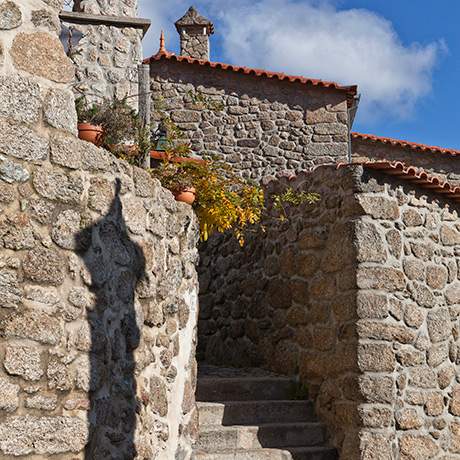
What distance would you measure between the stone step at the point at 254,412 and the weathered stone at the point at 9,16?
397cm

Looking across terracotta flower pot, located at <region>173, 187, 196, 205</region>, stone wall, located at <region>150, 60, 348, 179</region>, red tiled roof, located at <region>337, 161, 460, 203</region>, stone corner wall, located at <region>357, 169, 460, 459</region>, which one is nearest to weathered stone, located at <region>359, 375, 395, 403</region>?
stone corner wall, located at <region>357, 169, 460, 459</region>

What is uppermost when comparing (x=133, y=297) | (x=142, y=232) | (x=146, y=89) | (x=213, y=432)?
(x=146, y=89)

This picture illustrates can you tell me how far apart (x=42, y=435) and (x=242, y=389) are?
371 cm

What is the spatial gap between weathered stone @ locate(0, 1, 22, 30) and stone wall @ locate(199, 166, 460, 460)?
3.72 meters

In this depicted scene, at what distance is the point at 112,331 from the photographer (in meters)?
4.13

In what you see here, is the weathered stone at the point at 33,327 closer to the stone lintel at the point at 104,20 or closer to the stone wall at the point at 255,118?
the stone lintel at the point at 104,20

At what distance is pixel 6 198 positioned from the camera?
354 cm

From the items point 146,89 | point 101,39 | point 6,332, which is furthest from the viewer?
point 101,39

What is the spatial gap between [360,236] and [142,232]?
8.41 feet

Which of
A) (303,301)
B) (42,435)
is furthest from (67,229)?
(303,301)

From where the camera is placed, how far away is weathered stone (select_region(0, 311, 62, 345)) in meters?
3.46

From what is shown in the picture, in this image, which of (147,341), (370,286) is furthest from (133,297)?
(370,286)

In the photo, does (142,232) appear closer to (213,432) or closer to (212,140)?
(213,432)

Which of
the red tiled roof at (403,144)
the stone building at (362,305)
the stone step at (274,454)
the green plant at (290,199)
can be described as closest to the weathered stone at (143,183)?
the stone building at (362,305)
